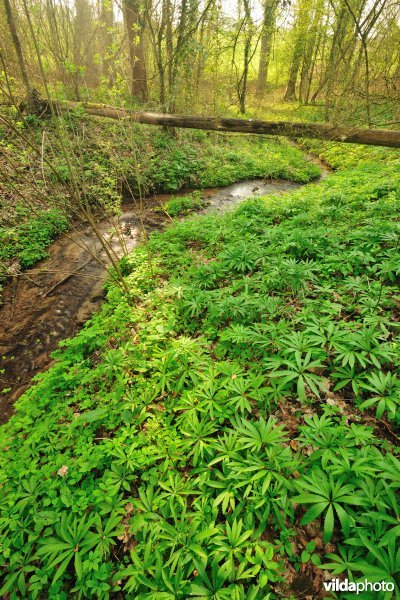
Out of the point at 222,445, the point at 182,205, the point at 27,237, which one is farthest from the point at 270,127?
the point at 222,445

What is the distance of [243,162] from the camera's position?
36.5 ft

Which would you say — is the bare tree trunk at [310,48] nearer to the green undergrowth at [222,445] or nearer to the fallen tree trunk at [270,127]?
the fallen tree trunk at [270,127]

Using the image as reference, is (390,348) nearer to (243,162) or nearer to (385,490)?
(385,490)

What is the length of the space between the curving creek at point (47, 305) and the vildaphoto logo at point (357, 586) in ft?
11.9

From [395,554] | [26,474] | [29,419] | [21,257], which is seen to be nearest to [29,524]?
[26,474]

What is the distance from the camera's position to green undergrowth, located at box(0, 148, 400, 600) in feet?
6.14

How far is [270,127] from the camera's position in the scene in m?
8.16

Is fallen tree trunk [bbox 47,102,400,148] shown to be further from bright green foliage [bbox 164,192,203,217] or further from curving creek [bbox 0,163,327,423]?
curving creek [bbox 0,163,327,423]

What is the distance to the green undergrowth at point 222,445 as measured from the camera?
1872mm

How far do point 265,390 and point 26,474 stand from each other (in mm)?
2231

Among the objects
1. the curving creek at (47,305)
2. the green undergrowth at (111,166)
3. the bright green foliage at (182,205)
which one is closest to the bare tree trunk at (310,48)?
the green undergrowth at (111,166)

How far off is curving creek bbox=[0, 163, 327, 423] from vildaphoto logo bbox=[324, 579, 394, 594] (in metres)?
3.64

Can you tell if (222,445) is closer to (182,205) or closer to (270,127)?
(182,205)

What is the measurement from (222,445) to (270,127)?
859 cm
